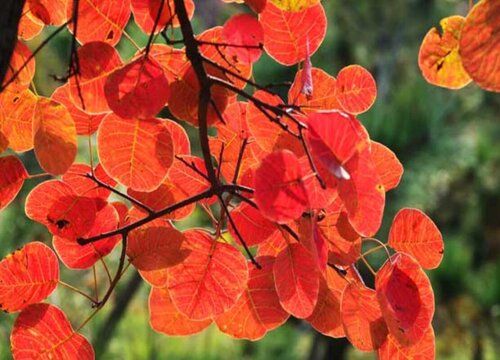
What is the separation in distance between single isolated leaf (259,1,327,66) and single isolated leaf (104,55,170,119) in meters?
0.07

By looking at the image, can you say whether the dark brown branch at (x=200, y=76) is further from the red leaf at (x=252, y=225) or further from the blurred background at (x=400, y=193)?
the blurred background at (x=400, y=193)

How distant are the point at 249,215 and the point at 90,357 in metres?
0.09

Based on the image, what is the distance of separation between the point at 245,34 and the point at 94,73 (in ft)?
0.21

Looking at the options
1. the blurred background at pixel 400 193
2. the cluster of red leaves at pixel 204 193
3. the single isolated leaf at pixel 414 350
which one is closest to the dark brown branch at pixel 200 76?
the cluster of red leaves at pixel 204 193

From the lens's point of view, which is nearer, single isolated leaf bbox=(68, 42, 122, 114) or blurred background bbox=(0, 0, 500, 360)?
single isolated leaf bbox=(68, 42, 122, 114)

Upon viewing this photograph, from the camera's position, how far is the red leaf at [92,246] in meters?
0.38

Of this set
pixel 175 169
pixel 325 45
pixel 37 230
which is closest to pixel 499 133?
pixel 325 45

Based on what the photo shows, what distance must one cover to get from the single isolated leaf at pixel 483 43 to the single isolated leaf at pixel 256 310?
0.14 metres

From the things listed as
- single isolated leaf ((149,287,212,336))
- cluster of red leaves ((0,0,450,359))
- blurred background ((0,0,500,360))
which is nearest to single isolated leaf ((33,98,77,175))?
cluster of red leaves ((0,0,450,359))

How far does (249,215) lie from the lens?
0.37 metres

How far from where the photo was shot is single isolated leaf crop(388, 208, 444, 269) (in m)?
0.36

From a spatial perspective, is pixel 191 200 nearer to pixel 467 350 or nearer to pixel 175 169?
pixel 175 169

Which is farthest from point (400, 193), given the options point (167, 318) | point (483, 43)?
point (483, 43)

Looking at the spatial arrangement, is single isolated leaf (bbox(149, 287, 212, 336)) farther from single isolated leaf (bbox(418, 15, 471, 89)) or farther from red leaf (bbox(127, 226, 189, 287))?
single isolated leaf (bbox(418, 15, 471, 89))
